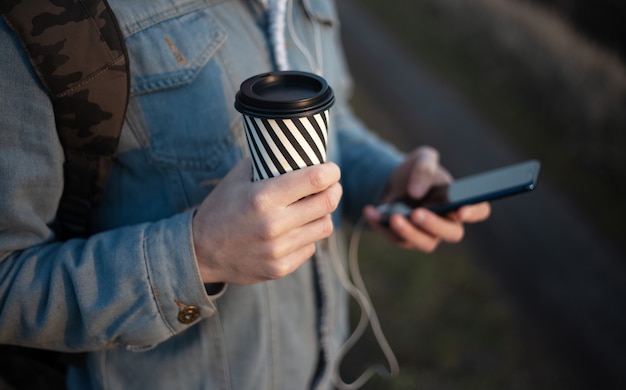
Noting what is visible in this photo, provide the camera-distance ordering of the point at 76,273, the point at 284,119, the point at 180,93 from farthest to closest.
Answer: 1. the point at 180,93
2. the point at 76,273
3. the point at 284,119

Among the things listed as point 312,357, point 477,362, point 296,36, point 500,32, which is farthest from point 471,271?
point 500,32

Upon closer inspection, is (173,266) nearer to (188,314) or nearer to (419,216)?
(188,314)

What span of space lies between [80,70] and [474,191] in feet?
3.66

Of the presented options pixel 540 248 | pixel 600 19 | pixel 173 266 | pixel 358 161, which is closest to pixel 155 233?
pixel 173 266

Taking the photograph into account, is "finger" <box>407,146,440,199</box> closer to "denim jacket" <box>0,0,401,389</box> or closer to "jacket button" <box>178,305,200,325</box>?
"denim jacket" <box>0,0,401,389</box>

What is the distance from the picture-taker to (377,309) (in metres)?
3.64

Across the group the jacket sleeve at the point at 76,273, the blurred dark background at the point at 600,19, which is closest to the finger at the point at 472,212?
the jacket sleeve at the point at 76,273

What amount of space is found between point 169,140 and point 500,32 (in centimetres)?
740

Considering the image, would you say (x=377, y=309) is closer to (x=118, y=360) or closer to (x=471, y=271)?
(x=471, y=271)

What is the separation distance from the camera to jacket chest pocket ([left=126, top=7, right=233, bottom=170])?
115 cm

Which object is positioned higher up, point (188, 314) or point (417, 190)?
point (188, 314)

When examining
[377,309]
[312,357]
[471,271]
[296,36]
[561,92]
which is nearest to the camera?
[296,36]

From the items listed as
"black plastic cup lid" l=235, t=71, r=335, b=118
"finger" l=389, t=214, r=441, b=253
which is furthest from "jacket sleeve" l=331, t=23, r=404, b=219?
"black plastic cup lid" l=235, t=71, r=335, b=118

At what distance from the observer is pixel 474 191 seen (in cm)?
161
